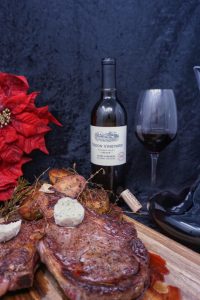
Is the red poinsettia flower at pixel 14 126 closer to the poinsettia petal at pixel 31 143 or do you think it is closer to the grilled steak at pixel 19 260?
the poinsettia petal at pixel 31 143

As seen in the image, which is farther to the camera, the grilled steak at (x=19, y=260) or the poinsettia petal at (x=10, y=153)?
the poinsettia petal at (x=10, y=153)

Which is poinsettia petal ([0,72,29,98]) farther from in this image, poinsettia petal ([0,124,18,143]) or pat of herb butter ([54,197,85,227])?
pat of herb butter ([54,197,85,227])

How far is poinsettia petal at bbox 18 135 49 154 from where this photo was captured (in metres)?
1.30

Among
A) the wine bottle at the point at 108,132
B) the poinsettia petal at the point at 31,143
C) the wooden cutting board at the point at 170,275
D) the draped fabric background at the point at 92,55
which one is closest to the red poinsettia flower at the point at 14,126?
the poinsettia petal at the point at 31,143

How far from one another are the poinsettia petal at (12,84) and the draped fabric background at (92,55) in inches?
5.1

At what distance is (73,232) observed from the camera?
2.78 ft

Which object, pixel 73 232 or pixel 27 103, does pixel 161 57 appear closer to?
pixel 27 103

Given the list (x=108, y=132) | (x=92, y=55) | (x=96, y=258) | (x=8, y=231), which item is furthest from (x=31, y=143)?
(x=96, y=258)

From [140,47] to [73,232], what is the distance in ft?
2.96

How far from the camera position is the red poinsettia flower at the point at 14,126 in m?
1.25

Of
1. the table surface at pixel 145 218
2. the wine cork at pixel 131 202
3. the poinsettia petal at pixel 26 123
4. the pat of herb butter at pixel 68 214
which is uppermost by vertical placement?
the poinsettia petal at pixel 26 123

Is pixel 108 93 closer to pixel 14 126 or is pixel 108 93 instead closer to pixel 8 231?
pixel 14 126

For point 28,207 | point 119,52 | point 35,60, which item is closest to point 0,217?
point 28,207

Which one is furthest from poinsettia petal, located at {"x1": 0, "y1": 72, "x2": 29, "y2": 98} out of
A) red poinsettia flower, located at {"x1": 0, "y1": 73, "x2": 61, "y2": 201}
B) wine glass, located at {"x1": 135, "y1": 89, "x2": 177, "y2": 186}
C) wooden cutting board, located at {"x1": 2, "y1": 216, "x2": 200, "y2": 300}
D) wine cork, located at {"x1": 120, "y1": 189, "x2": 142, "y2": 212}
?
wooden cutting board, located at {"x1": 2, "y1": 216, "x2": 200, "y2": 300}
